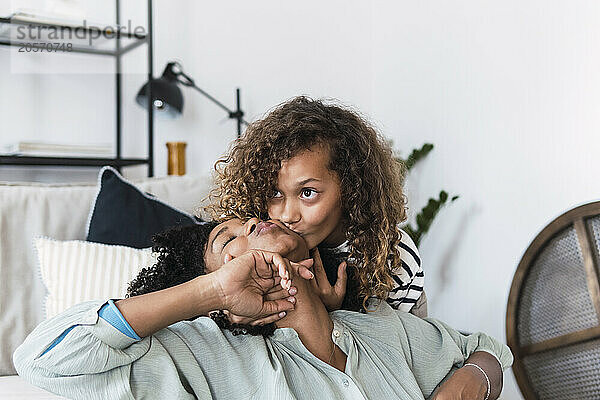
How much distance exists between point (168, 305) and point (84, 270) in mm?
620

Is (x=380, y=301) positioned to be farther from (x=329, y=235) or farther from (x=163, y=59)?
(x=163, y=59)

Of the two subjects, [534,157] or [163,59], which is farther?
[163,59]

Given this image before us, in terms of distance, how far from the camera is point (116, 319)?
91 cm

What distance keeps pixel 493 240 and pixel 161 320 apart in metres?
1.67

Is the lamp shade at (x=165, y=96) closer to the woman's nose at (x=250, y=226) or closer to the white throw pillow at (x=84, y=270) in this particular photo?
the white throw pillow at (x=84, y=270)

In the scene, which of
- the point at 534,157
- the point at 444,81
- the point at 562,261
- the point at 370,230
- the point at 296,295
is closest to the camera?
the point at 296,295

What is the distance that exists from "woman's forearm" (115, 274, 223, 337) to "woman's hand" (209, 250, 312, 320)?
18mm

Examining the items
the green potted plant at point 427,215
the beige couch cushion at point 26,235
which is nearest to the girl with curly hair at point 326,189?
the beige couch cushion at point 26,235

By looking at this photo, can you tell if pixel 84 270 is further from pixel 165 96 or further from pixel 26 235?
pixel 165 96

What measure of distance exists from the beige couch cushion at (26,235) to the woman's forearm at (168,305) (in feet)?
2.36

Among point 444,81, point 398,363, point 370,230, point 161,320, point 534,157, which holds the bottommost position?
point 398,363

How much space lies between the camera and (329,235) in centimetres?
126

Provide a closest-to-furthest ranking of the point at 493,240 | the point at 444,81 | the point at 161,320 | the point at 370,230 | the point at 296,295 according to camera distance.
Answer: the point at 161,320
the point at 296,295
the point at 370,230
the point at 493,240
the point at 444,81

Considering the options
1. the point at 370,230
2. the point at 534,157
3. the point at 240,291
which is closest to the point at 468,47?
the point at 534,157
